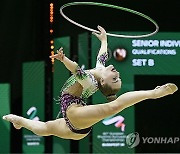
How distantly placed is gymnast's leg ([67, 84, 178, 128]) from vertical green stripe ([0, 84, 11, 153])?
2268 mm

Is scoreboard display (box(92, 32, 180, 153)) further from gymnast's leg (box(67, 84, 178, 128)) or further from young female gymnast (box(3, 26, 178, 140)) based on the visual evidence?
gymnast's leg (box(67, 84, 178, 128))

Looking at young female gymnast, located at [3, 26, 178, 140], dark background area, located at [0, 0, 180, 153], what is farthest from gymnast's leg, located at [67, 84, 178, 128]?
dark background area, located at [0, 0, 180, 153]

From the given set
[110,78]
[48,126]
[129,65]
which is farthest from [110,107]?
[129,65]

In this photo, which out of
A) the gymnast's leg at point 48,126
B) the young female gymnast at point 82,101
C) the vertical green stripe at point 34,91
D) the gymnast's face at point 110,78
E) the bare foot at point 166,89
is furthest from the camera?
the vertical green stripe at point 34,91

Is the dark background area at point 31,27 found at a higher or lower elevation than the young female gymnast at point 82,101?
higher

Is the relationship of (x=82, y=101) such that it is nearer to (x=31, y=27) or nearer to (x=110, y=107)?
(x=110, y=107)

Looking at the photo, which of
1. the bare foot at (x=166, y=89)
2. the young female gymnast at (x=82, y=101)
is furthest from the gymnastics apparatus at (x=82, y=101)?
the bare foot at (x=166, y=89)

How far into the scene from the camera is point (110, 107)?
156 inches

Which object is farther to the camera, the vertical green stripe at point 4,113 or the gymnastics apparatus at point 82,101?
the vertical green stripe at point 4,113

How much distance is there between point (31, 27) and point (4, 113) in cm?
105

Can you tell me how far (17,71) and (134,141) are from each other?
5.22 feet

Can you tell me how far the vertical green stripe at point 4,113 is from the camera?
21.0 feet

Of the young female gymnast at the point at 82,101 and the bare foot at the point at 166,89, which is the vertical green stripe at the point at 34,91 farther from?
the bare foot at the point at 166,89

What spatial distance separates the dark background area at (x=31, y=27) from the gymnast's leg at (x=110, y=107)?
2.23 m
